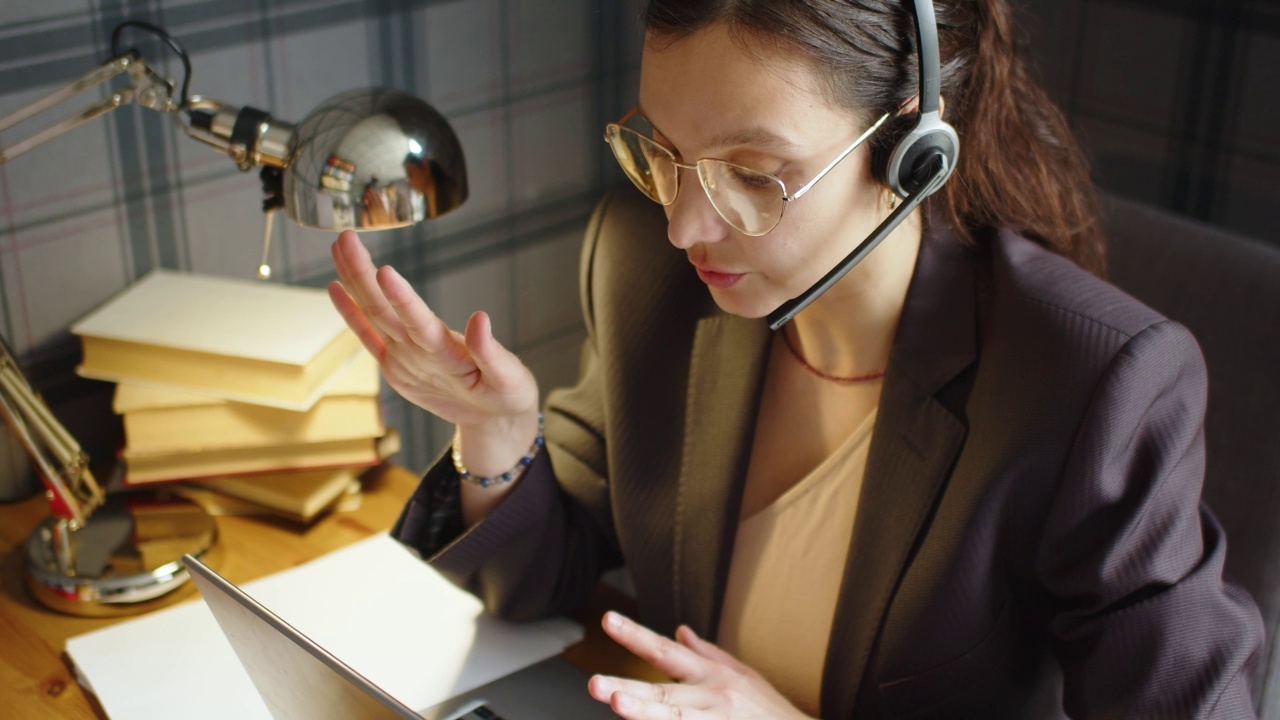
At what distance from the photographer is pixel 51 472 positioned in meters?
1.15

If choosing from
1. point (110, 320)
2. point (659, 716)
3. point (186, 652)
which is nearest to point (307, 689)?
point (659, 716)

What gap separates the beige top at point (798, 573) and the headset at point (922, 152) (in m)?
0.25

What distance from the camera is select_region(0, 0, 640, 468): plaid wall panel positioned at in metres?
1.24

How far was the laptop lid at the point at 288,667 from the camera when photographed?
688mm

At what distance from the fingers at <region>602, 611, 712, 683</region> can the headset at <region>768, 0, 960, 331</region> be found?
31cm

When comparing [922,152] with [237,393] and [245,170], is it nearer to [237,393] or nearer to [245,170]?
[245,170]

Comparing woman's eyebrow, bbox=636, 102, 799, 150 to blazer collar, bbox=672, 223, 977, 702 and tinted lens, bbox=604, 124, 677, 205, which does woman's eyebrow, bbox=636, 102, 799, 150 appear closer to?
tinted lens, bbox=604, 124, 677, 205

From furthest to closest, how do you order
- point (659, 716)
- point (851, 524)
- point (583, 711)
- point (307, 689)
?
point (851, 524) → point (583, 711) → point (659, 716) → point (307, 689)

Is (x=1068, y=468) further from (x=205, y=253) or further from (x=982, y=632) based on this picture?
(x=205, y=253)

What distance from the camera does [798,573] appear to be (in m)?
1.17

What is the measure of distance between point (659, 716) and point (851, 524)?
0.33m

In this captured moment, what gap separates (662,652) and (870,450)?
0.89 ft

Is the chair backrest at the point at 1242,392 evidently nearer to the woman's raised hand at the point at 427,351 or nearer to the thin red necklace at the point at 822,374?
the thin red necklace at the point at 822,374

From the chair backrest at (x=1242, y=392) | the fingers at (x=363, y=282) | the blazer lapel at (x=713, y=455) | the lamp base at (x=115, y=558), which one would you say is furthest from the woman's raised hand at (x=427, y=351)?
the chair backrest at (x=1242, y=392)
